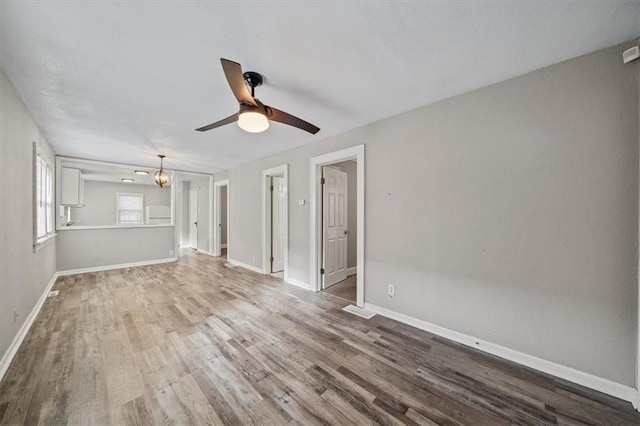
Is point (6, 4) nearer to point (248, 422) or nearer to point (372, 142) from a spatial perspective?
point (248, 422)

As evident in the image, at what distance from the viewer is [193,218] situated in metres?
8.24

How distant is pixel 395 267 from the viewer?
2.81 m

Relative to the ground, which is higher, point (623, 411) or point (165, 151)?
point (165, 151)

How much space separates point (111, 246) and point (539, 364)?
7324 millimetres

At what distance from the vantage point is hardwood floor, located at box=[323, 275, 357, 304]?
3.53 m

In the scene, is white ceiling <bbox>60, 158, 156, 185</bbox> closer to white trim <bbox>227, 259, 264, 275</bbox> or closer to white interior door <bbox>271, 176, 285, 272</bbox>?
white trim <bbox>227, 259, 264, 275</bbox>

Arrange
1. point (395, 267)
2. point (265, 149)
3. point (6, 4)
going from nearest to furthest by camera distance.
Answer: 1. point (6, 4)
2. point (395, 267)
3. point (265, 149)

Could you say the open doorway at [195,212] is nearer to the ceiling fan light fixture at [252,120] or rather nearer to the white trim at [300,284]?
the white trim at [300,284]

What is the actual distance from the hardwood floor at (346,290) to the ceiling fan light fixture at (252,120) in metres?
2.63

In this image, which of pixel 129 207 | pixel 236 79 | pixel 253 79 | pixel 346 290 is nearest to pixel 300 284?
pixel 346 290

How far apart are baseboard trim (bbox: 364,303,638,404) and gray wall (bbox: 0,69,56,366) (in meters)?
3.83

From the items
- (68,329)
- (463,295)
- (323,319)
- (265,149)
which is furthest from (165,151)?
(463,295)

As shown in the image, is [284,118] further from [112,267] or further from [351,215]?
[112,267]

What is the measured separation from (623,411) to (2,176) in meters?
4.89
